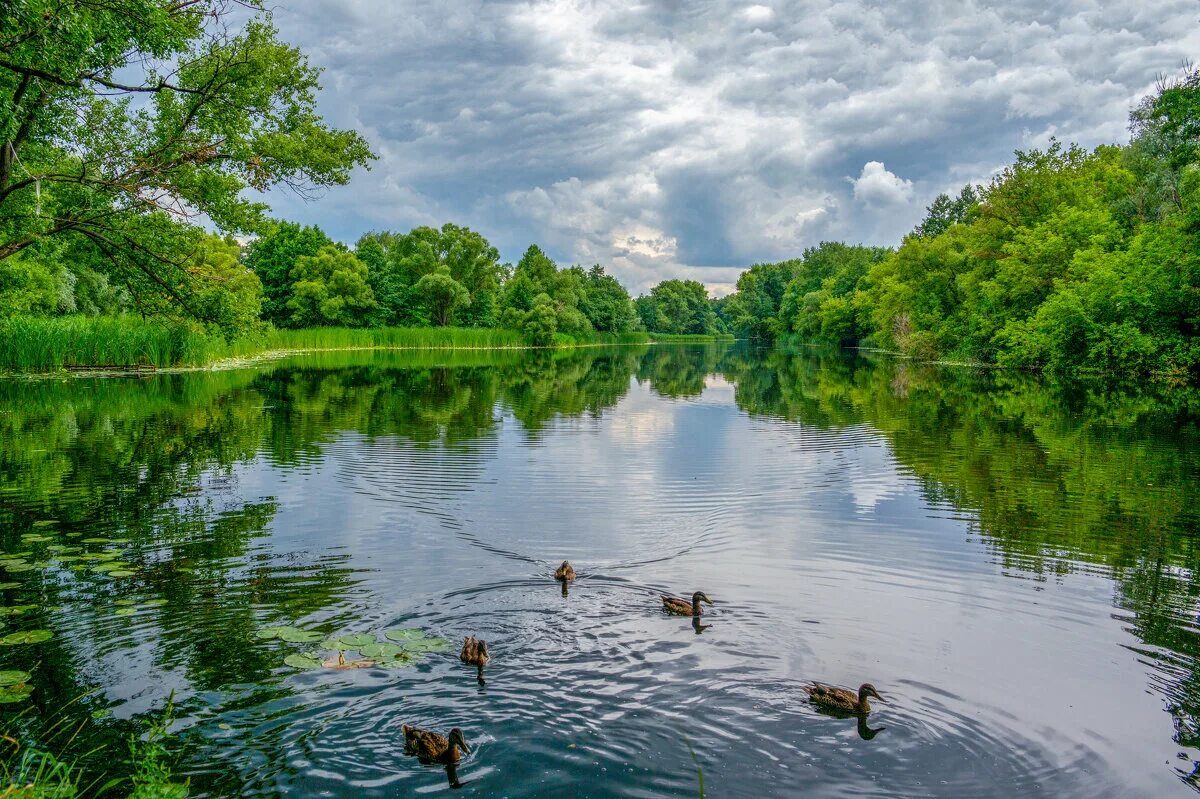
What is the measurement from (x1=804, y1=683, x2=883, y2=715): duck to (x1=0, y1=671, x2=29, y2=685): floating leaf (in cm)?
664

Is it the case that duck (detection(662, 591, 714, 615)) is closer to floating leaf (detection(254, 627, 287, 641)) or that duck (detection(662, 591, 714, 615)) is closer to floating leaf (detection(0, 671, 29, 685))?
floating leaf (detection(254, 627, 287, 641))

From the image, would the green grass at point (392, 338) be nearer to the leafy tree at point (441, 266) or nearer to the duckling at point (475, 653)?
the leafy tree at point (441, 266)

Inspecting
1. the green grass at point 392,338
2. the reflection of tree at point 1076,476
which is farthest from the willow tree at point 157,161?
the green grass at point 392,338

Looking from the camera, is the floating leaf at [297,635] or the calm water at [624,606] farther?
the floating leaf at [297,635]

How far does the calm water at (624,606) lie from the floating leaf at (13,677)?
252 millimetres

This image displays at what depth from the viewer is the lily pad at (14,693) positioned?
5.97 m

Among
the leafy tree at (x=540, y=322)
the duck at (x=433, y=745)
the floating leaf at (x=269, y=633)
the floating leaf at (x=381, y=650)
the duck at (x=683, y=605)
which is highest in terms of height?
the leafy tree at (x=540, y=322)

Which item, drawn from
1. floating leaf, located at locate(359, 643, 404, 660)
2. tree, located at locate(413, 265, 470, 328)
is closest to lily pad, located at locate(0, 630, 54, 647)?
floating leaf, located at locate(359, 643, 404, 660)

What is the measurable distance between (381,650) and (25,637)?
133 inches

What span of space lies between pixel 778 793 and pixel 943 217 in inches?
5018

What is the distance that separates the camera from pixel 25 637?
23.6ft

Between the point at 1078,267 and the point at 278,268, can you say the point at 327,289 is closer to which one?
the point at 278,268

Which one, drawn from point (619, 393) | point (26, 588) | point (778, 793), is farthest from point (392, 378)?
point (778, 793)

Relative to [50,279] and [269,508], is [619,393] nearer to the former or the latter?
[269,508]
